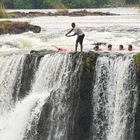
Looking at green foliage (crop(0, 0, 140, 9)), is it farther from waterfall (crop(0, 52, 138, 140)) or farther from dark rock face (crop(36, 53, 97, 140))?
dark rock face (crop(36, 53, 97, 140))

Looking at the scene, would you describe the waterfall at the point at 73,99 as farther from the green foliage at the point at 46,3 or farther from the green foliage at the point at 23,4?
the green foliage at the point at 23,4

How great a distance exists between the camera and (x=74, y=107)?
21.8m

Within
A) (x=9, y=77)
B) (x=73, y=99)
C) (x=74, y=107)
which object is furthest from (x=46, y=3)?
(x=74, y=107)

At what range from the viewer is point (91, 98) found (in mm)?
21719

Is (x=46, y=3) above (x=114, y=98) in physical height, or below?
above

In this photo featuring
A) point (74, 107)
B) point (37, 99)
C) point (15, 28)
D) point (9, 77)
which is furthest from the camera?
point (15, 28)

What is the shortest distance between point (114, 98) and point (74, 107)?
158 centimetres

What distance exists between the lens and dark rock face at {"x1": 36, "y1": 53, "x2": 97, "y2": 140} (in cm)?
2156

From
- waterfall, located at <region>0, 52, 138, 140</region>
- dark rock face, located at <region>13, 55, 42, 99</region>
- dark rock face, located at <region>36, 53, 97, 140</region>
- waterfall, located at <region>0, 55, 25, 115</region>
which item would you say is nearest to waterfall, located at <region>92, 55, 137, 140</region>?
waterfall, located at <region>0, 52, 138, 140</region>

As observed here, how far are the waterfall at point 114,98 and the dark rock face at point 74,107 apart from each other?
10.6 inches

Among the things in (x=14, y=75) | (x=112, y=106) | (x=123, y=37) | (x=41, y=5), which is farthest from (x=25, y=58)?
(x=41, y=5)

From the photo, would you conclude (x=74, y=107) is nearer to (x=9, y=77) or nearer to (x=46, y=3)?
(x=9, y=77)

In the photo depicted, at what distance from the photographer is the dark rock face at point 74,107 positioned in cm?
2156

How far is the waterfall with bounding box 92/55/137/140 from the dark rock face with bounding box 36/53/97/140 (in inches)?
10.6
